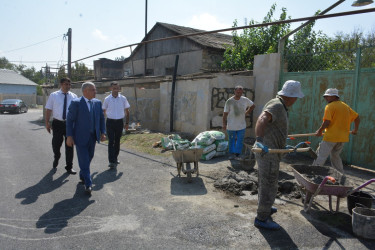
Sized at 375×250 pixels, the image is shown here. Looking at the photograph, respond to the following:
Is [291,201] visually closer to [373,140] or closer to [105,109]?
[373,140]

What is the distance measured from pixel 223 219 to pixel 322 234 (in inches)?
51.4

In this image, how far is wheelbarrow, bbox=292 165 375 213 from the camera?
391 centimetres

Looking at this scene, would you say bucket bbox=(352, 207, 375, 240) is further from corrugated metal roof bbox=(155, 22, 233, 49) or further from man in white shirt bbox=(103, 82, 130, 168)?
corrugated metal roof bbox=(155, 22, 233, 49)

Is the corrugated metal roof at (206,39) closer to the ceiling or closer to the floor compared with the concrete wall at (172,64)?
closer to the ceiling

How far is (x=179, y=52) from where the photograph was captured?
2030 centimetres

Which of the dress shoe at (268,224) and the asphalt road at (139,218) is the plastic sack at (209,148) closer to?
the asphalt road at (139,218)

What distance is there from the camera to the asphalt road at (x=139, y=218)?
11.6 ft

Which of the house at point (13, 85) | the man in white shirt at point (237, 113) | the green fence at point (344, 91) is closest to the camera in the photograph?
the green fence at point (344, 91)

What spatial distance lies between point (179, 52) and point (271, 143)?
17403 millimetres

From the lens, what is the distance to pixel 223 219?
418cm

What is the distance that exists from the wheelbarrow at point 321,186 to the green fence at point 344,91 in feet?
9.78

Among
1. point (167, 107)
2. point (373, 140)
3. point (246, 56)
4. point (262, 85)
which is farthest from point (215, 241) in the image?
point (246, 56)

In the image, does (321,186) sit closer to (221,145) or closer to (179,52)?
(221,145)

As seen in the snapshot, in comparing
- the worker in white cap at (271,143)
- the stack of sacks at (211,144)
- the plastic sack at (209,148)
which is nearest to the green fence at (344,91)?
the stack of sacks at (211,144)
